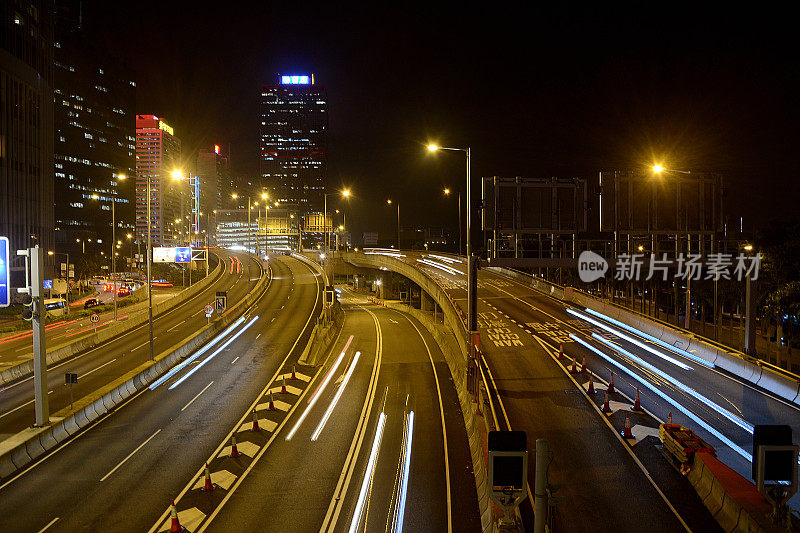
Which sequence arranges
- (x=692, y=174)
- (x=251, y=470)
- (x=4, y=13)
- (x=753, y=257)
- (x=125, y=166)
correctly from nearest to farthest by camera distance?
(x=251, y=470)
(x=692, y=174)
(x=753, y=257)
(x=4, y=13)
(x=125, y=166)

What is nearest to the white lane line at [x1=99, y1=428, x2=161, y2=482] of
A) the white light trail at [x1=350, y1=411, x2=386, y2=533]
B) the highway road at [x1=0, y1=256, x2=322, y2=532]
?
the highway road at [x1=0, y1=256, x2=322, y2=532]

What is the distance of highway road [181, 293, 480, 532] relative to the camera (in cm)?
1354

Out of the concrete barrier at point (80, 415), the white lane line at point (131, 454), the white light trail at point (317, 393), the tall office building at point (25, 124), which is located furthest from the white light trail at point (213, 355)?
the tall office building at point (25, 124)

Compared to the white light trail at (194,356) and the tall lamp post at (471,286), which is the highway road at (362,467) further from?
the white light trail at (194,356)

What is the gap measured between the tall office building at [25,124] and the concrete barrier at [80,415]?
165 feet

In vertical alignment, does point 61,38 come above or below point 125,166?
above

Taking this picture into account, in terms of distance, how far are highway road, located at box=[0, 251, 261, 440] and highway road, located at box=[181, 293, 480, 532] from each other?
10.3 m

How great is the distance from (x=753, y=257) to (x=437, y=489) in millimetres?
17615

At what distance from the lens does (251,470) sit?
54.3ft

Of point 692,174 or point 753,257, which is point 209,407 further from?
point 753,257

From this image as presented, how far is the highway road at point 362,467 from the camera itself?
533 inches

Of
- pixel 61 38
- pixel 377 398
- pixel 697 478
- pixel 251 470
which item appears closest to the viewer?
pixel 697 478

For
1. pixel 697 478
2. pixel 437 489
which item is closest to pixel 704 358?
pixel 697 478

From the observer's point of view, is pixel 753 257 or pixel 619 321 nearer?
pixel 753 257
